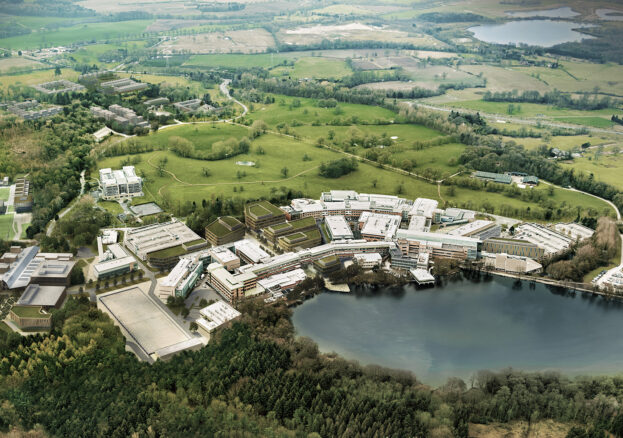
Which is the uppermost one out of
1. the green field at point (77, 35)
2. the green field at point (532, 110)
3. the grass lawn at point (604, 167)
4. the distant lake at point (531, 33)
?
the distant lake at point (531, 33)

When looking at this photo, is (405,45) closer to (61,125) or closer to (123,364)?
(61,125)

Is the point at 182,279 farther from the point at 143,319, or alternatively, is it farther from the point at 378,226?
the point at 378,226

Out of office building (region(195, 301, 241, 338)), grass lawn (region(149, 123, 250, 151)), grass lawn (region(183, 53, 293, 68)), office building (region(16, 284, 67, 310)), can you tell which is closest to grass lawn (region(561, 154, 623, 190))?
grass lawn (region(149, 123, 250, 151))

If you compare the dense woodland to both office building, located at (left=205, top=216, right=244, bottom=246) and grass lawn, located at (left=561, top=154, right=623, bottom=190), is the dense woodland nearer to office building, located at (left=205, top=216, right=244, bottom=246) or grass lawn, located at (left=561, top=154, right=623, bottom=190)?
office building, located at (left=205, top=216, right=244, bottom=246)

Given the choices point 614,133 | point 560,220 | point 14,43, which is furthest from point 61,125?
point 614,133

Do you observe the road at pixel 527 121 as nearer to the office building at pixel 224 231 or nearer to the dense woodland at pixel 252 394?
the office building at pixel 224 231

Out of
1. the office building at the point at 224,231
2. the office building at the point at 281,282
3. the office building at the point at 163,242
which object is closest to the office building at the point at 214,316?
the office building at the point at 281,282

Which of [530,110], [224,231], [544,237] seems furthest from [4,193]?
[530,110]
